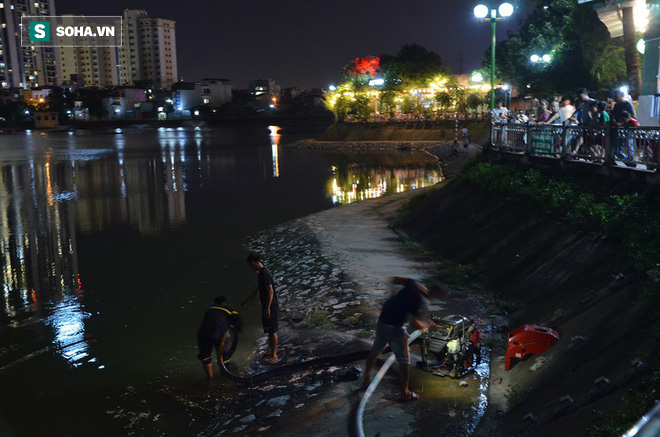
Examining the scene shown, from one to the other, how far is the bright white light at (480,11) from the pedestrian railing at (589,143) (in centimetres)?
565

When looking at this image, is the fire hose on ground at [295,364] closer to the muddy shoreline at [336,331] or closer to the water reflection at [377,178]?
the muddy shoreline at [336,331]

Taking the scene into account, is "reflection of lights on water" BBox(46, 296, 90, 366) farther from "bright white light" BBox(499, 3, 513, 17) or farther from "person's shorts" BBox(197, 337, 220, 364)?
"bright white light" BBox(499, 3, 513, 17)

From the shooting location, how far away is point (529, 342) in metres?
8.19

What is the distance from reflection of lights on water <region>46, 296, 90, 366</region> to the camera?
1127 cm

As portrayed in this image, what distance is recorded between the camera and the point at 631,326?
6.98 metres

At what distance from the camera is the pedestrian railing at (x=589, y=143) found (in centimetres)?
1113

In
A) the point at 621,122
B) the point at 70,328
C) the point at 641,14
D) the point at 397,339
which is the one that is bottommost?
the point at 70,328

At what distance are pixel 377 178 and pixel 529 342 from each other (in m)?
35.9

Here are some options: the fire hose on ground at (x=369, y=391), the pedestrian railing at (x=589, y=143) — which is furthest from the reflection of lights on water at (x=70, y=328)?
the pedestrian railing at (x=589, y=143)

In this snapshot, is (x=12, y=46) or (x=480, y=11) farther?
(x=12, y=46)


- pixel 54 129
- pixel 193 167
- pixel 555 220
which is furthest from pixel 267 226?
pixel 54 129

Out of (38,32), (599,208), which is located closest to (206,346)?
(599,208)

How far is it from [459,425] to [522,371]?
1.67 meters

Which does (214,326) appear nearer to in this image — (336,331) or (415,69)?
(336,331)
